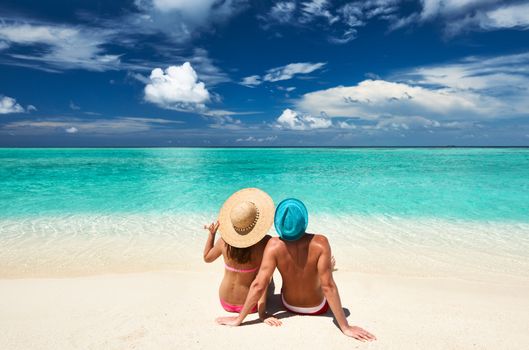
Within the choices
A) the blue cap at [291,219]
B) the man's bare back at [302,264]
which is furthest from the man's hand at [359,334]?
the blue cap at [291,219]

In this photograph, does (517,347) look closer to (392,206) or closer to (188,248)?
(188,248)

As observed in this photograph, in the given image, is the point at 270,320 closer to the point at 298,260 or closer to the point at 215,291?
the point at 298,260

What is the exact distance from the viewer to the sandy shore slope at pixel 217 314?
296 centimetres

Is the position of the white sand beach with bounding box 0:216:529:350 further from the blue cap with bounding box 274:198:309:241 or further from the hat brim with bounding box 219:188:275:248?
the blue cap with bounding box 274:198:309:241

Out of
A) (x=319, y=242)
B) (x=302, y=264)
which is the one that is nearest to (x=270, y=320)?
(x=302, y=264)

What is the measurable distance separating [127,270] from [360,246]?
4470mm

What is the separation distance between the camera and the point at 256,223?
3.08 meters

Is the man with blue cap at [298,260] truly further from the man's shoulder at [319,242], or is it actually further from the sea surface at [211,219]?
the sea surface at [211,219]

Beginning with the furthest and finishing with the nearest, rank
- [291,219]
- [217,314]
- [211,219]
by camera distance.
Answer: [211,219] → [217,314] → [291,219]

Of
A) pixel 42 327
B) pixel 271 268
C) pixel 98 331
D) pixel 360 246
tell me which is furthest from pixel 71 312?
pixel 360 246

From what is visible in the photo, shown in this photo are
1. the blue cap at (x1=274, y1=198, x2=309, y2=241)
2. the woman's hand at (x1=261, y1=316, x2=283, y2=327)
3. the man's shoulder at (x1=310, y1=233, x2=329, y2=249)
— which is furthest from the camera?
the woman's hand at (x1=261, y1=316, x2=283, y2=327)

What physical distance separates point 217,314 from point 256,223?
1280 mm

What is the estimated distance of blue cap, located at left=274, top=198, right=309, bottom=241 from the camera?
9.29 ft

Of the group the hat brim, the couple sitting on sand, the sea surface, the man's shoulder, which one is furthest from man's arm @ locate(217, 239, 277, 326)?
the sea surface
